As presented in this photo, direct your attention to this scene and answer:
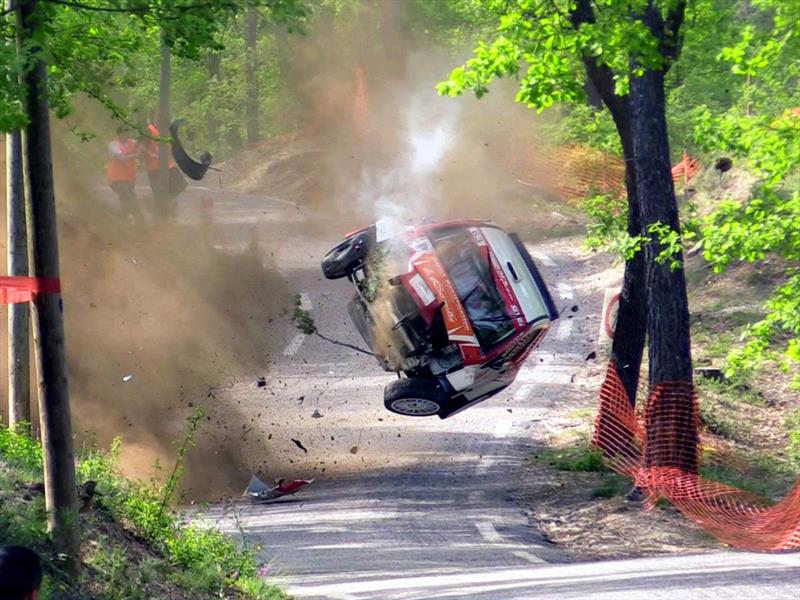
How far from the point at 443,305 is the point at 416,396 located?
116 cm

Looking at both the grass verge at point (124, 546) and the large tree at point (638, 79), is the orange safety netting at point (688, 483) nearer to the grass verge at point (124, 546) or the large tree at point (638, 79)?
the large tree at point (638, 79)

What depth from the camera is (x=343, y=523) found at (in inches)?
493

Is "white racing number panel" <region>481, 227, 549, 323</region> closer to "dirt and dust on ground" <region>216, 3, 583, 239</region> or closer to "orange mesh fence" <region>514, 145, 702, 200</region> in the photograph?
"dirt and dust on ground" <region>216, 3, 583, 239</region>

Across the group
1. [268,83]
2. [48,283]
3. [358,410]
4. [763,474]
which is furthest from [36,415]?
[268,83]

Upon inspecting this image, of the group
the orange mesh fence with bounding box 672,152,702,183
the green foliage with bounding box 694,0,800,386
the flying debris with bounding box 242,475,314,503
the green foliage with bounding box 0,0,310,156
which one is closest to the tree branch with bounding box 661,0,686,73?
the green foliage with bounding box 694,0,800,386

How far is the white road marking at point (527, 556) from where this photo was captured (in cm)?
1126

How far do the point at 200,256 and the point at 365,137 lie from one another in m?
17.4

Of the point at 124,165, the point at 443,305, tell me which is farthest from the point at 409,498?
the point at 124,165

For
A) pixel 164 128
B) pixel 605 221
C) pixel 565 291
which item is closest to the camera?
pixel 605 221

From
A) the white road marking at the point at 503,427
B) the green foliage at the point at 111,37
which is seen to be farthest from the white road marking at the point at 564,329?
the green foliage at the point at 111,37

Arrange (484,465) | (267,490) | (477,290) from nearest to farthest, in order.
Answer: (477,290), (267,490), (484,465)

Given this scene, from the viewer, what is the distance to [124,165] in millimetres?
24203

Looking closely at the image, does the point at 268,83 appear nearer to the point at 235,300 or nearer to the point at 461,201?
the point at 461,201

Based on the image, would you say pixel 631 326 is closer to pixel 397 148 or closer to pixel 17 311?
pixel 17 311
